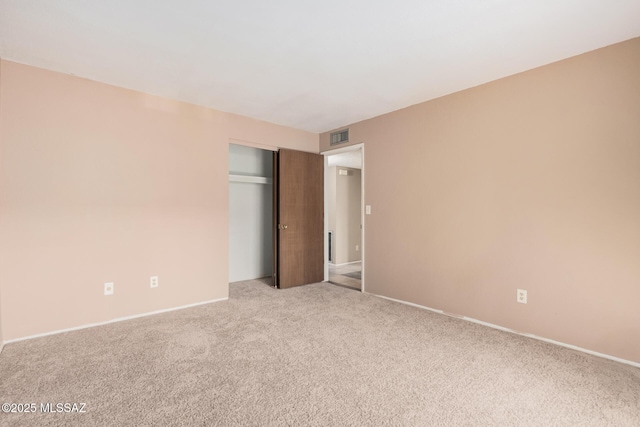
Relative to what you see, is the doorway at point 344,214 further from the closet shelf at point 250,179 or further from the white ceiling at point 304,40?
the white ceiling at point 304,40

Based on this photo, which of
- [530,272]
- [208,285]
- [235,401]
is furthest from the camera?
[208,285]

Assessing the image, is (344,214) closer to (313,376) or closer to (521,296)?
(521,296)

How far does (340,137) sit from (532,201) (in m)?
2.69

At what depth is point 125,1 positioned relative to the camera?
6.04ft

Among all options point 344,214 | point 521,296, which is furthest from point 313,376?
point 344,214

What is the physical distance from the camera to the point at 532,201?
8.83 ft

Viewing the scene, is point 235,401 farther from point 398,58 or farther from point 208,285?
point 398,58

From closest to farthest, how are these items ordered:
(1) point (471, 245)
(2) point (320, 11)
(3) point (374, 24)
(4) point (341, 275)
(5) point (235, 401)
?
1. (5) point (235, 401)
2. (2) point (320, 11)
3. (3) point (374, 24)
4. (1) point (471, 245)
5. (4) point (341, 275)

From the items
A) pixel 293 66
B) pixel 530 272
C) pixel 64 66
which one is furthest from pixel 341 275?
pixel 64 66

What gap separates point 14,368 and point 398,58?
3758 mm

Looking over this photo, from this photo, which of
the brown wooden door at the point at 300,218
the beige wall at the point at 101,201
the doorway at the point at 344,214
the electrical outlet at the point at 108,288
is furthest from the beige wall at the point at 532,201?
the electrical outlet at the point at 108,288

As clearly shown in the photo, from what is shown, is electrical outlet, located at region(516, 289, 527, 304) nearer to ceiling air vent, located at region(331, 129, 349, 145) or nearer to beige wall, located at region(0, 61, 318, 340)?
ceiling air vent, located at region(331, 129, 349, 145)

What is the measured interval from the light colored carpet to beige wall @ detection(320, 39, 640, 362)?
1.25ft

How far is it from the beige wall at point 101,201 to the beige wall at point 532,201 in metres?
2.43
